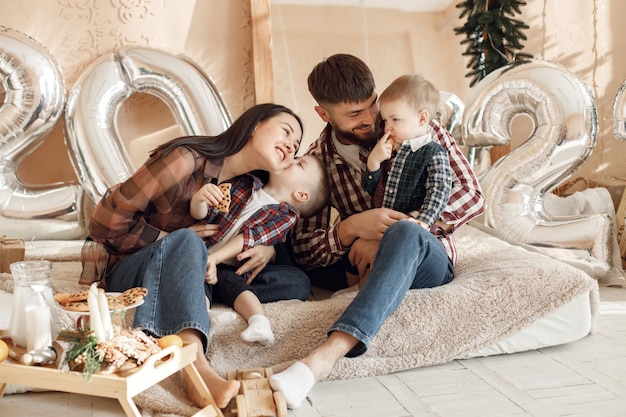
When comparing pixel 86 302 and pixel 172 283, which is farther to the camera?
pixel 172 283

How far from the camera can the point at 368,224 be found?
223 cm

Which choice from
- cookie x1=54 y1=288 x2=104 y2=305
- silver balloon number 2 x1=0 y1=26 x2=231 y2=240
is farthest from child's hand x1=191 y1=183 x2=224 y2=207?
silver balloon number 2 x1=0 y1=26 x2=231 y2=240

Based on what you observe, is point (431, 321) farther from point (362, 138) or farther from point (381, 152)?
point (362, 138)

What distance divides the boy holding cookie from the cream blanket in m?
0.09

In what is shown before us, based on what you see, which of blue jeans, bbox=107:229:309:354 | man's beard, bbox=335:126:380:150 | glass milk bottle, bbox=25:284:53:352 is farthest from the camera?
man's beard, bbox=335:126:380:150

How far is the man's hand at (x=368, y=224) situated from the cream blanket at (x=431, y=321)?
203 mm

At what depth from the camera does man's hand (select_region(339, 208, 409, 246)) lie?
220 centimetres

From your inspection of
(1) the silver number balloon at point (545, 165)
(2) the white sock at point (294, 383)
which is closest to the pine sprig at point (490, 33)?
(1) the silver number balloon at point (545, 165)

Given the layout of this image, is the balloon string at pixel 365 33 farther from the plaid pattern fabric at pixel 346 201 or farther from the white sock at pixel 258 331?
the white sock at pixel 258 331

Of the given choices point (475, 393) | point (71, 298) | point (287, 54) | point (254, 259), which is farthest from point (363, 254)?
point (287, 54)

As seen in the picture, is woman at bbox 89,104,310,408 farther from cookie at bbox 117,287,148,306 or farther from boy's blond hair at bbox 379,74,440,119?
boy's blond hair at bbox 379,74,440,119

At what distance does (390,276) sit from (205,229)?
0.58 metres

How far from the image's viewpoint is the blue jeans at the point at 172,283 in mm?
1874

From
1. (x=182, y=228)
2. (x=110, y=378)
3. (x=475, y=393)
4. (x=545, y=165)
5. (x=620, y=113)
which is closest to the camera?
(x=110, y=378)
